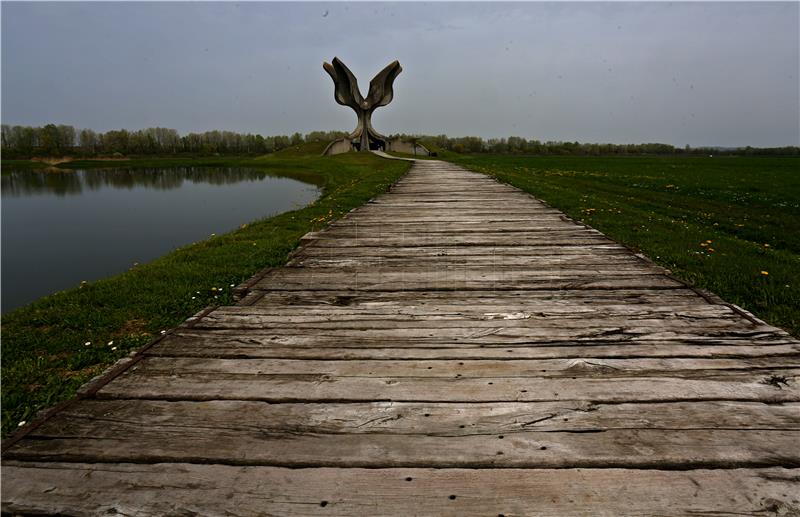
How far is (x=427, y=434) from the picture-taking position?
1880 mm

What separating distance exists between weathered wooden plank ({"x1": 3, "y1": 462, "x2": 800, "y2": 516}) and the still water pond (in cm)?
661

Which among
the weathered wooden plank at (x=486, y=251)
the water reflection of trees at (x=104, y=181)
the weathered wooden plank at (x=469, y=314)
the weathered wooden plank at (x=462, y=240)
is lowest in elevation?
the weathered wooden plank at (x=469, y=314)

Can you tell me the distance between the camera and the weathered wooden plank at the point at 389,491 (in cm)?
150

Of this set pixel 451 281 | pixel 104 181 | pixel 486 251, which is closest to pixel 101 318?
pixel 451 281

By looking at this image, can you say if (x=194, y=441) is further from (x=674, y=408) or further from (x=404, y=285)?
(x=404, y=285)

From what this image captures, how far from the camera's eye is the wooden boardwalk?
1.56 m

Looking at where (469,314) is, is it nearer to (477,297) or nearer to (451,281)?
(477,297)

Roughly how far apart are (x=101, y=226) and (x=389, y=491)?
1545cm

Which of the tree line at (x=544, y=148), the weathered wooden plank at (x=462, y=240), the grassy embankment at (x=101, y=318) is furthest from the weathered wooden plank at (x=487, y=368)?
the tree line at (x=544, y=148)

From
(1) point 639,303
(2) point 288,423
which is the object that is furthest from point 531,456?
(1) point 639,303

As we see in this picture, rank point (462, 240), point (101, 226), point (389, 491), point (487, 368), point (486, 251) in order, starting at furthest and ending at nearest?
point (101, 226) < point (462, 240) < point (486, 251) < point (487, 368) < point (389, 491)

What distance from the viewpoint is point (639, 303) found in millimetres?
3434

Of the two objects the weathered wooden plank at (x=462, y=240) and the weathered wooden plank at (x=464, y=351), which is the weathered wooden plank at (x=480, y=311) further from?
the weathered wooden plank at (x=462, y=240)

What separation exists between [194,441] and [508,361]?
1.63 meters
